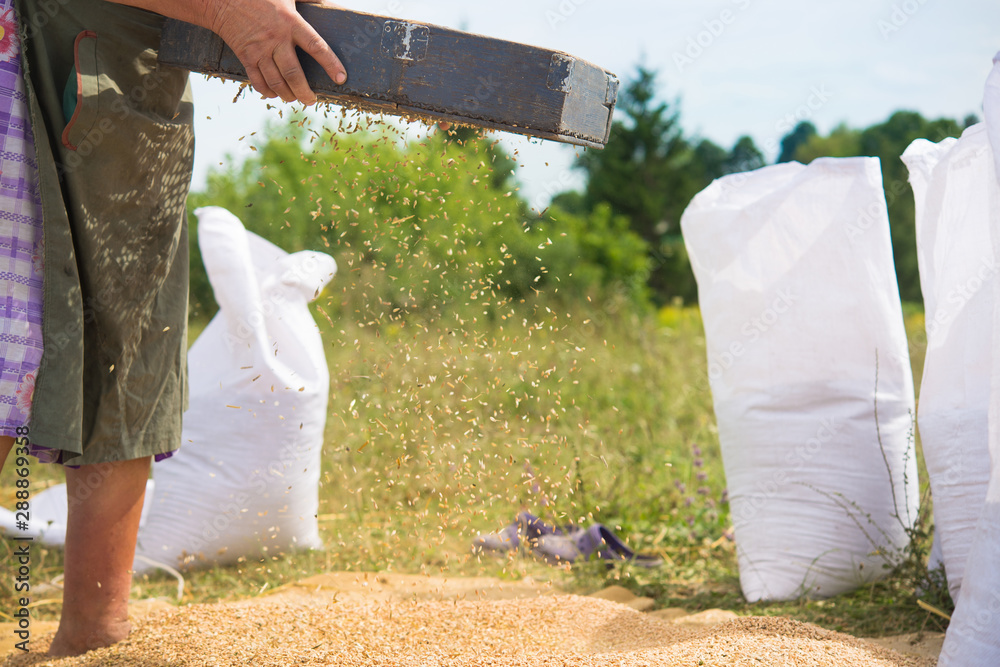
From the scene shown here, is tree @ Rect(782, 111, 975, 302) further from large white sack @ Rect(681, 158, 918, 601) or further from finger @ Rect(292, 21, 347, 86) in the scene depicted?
finger @ Rect(292, 21, 347, 86)

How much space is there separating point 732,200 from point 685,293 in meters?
17.0

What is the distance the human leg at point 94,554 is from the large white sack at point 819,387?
150 cm

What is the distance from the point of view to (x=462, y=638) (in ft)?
5.28

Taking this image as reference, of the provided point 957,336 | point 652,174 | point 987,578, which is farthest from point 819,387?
A: point 652,174

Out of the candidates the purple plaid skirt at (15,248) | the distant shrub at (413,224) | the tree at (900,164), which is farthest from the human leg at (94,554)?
the tree at (900,164)

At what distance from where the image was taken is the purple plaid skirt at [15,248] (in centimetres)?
125

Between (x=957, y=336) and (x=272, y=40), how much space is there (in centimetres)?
152

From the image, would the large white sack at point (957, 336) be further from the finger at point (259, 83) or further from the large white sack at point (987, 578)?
the finger at point (259, 83)

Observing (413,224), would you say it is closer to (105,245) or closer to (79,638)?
(105,245)

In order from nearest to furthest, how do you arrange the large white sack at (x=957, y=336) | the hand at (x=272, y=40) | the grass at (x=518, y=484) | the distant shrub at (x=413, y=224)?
1. the hand at (x=272, y=40)
2. the large white sack at (x=957, y=336)
3. the distant shrub at (x=413, y=224)
4. the grass at (x=518, y=484)

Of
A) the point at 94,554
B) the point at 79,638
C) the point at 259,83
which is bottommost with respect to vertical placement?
the point at 79,638

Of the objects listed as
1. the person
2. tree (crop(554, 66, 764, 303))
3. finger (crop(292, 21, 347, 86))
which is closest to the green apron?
the person

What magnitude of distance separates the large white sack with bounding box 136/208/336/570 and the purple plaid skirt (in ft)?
3.12

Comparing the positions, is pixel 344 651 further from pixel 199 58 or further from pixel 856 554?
pixel 856 554
